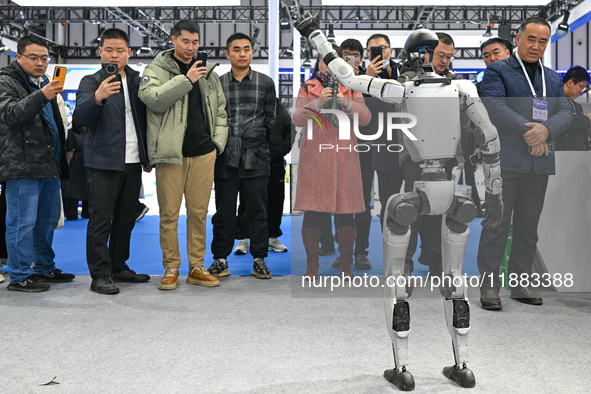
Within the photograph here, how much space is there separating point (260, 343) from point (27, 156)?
2.04m

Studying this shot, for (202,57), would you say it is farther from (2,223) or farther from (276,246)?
(276,246)

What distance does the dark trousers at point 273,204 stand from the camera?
514cm

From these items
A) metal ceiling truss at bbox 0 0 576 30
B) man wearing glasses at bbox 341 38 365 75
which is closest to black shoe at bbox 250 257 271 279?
man wearing glasses at bbox 341 38 365 75

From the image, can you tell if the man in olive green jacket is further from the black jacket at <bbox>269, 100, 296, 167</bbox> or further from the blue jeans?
the blue jeans

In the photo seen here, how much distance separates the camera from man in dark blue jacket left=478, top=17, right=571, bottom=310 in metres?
3.44

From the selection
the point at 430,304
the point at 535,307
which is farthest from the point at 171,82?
the point at 535,307

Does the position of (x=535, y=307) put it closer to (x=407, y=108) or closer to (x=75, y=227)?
(x=407, y=108)

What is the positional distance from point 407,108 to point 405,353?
962 millimetres

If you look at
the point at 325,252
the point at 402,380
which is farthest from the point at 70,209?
the point at 402,380

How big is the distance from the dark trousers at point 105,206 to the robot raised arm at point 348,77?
74.4 inches

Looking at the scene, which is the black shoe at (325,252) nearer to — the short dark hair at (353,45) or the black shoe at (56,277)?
the short dark hair at (353,45)

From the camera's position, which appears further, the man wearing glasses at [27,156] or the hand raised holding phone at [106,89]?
the man wearing glasses at [27,156]

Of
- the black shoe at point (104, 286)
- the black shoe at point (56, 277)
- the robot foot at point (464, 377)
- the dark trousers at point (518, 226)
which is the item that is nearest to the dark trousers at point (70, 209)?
the black shoe at point (56, 277)

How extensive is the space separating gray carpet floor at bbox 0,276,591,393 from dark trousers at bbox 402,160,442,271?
0.85ft
